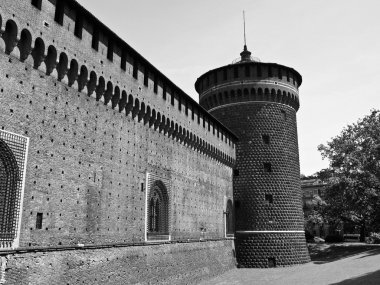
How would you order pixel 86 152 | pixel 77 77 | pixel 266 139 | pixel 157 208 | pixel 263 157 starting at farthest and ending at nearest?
pixel 266 139
pixel 263 157
pixel 157 208
pixel 86 152
pixel 77 77

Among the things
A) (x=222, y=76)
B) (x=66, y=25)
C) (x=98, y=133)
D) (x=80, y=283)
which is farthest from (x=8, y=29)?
(x=222, y=76)

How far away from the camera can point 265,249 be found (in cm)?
2473

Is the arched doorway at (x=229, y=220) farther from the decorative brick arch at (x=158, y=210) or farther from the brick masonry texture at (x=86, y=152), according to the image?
the decorative brick arch at (x=158, y=210)

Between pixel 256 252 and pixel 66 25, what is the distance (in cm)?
1892

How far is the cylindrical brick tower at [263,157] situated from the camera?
82.2 ft

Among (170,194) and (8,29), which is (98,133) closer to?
(8,29)

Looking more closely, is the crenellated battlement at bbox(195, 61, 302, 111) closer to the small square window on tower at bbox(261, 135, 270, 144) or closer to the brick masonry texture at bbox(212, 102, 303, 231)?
the brick masonry texture at bbox(212, 102, 303, 231)

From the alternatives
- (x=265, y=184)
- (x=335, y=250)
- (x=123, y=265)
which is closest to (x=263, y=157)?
(x=265, y=184)

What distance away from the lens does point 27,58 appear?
34.7 ft

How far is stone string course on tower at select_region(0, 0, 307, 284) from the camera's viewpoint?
Result: 10.0 meters

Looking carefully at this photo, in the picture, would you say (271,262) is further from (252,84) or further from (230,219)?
(252,84)

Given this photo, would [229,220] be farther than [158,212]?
Yes

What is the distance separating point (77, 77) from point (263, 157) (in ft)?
55.1

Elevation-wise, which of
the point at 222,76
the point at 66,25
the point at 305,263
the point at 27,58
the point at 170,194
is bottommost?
the point at 305,263
